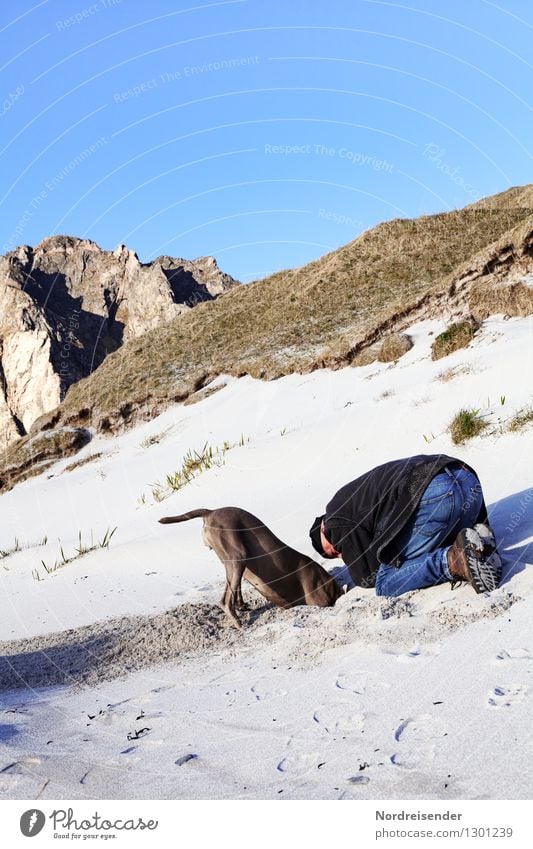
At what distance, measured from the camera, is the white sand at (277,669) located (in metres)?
2.67

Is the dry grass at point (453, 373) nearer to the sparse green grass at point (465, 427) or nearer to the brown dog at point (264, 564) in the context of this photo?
the sparse green grass at point (465, 427)

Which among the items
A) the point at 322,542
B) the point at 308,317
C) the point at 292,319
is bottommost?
the point at 322,542

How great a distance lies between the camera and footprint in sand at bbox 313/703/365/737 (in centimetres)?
298

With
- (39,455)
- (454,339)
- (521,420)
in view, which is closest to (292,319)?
(39,455)

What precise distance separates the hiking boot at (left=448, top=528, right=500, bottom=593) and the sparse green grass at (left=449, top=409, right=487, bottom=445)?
164 inches

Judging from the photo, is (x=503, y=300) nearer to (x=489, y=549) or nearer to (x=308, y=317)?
(x=308, y=317)

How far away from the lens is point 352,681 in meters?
3.56

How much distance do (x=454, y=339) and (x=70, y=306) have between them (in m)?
49.8

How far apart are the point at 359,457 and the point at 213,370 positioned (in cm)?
1387

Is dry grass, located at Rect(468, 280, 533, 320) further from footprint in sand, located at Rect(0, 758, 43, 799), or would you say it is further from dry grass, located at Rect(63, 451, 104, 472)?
footprint in sand, located at Rect(0, 758, 43, 799)

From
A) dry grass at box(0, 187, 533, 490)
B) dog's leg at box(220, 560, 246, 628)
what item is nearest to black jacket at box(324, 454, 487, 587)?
dog's leg at box(220, 560, 246, 628)

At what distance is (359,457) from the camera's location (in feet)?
33.3

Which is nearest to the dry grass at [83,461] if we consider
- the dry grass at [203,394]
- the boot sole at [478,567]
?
the dry grass at [203,394]
